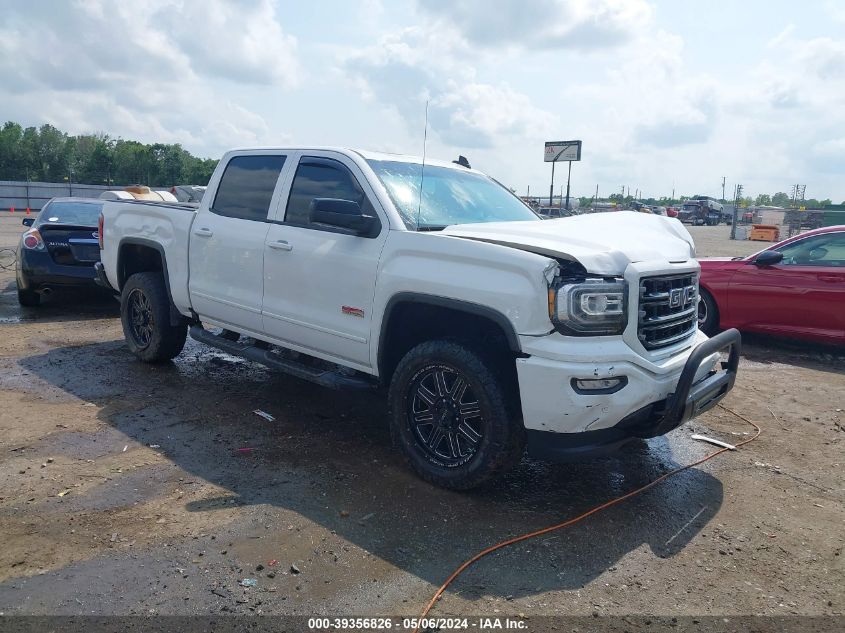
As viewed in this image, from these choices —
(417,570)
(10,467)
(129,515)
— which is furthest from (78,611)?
(10,467)

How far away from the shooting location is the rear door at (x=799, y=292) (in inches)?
293

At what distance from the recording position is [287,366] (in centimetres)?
488

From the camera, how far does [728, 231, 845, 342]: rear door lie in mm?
7430

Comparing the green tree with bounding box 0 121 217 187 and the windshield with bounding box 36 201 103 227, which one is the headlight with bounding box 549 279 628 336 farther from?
the green tree with bounding box 0 121 217 187

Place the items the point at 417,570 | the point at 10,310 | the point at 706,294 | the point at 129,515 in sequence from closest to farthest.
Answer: the point at 417,570 < the point at 129,515 < the point at 706,294 < the point at 10,310

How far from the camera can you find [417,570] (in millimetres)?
3180

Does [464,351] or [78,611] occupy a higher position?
[464,351]

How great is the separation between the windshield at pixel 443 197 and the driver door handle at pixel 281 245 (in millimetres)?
834

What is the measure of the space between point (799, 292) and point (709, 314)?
1031 millimetres

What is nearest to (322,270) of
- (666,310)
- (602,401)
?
(602,401)

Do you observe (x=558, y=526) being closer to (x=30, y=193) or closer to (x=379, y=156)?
(x=379, y=156)

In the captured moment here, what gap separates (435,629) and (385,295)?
6.58 feet

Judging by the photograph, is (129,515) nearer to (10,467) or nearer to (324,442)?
(10,467)

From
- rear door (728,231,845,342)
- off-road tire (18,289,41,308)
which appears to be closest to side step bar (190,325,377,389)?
off-road tire (18,289,41,308)
